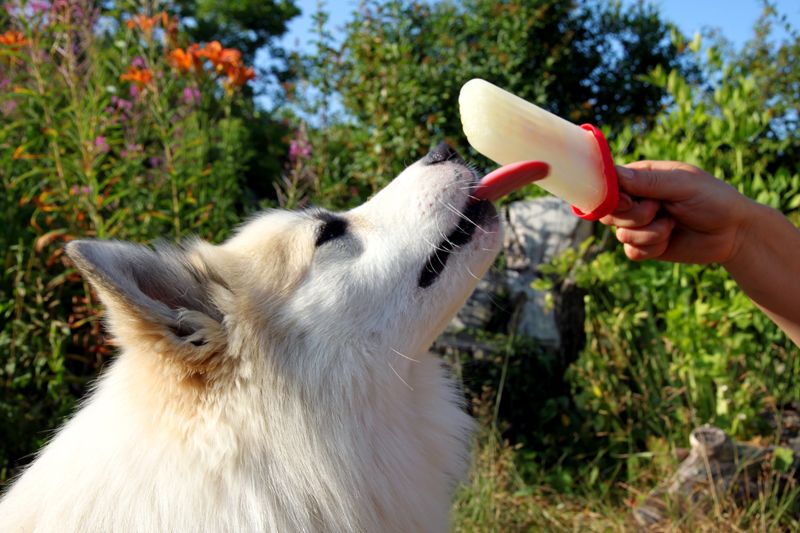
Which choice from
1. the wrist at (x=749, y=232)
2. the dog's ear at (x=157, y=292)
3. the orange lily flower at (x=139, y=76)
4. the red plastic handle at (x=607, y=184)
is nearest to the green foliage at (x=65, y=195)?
the orange lily flower at (x=139, y=76)

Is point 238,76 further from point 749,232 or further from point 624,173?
point 749,232

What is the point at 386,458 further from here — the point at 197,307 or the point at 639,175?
the point at 639,175

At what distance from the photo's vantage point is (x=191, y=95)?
405cm

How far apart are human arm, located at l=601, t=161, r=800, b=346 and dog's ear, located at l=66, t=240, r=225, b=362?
1365 millimetres

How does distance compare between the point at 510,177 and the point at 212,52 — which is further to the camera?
the point at 212,52

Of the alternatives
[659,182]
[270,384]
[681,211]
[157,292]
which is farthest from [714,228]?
[157,292]

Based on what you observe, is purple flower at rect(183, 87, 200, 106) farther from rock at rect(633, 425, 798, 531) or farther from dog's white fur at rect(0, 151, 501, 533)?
rock at rect(633, 425, 798, 531)

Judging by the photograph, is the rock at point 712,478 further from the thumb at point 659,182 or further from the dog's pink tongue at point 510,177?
the dog's pink tongue at point 510,177

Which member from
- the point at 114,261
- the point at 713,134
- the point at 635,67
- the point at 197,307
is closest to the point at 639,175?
→ the point at 197,307

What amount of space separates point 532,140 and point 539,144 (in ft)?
0.08

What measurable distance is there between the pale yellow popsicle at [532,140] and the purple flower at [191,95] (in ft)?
7.90

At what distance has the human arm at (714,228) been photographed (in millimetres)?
2236

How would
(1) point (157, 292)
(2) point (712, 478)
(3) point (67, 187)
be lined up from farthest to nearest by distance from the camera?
(3) point (67, 187), (2) point (712, 478), (1) point (157, 292)

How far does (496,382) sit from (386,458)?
106 inches
